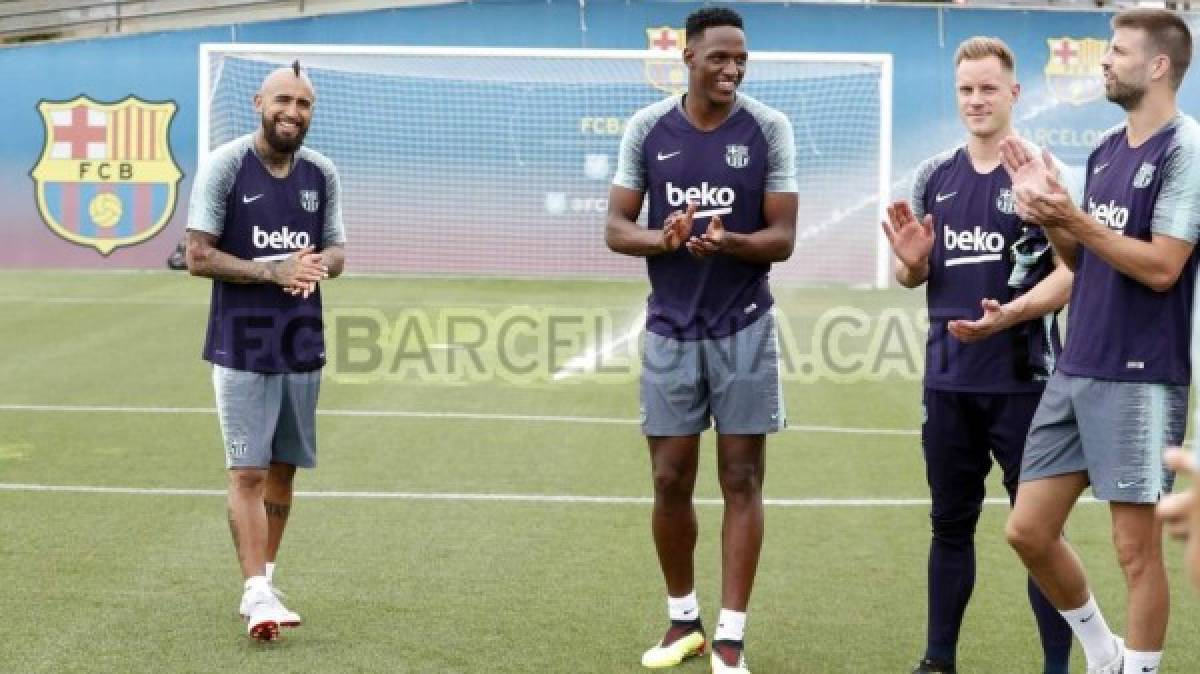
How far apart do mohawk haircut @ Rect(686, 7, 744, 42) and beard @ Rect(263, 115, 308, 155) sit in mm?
1587

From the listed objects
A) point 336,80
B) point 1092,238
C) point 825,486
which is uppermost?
point 336,80

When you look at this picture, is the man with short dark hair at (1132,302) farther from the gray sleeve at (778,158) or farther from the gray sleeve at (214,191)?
the gray sleeve at (214,191)

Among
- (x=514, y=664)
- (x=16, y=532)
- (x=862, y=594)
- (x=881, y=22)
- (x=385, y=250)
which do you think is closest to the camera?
(x=514, y=664)

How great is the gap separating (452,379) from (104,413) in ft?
10.6

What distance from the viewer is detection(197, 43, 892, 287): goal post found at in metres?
24.4

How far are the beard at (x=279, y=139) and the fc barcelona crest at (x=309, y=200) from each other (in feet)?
0.62

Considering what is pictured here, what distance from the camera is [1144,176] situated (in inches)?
206

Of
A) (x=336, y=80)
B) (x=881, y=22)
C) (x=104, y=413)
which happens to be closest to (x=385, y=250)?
(x=336, y=80)

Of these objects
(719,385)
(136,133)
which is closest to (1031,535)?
(719,385)

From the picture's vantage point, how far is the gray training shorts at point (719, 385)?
252 inches

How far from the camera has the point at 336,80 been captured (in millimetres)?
25188

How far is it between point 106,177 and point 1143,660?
23.8 m

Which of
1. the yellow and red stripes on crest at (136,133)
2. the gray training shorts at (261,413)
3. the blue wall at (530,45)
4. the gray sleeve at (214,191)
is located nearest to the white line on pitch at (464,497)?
the gray training shorts at (261,413)

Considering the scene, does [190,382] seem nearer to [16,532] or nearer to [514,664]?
[16,532]
